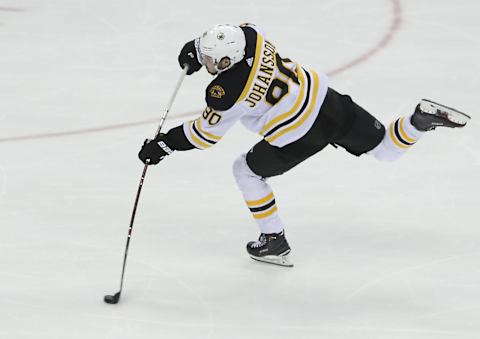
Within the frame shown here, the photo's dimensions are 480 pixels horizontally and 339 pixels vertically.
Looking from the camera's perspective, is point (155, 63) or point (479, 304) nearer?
point (479, 304)

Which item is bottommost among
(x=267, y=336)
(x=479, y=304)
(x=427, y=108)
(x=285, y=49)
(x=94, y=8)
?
(x=94, y=8)

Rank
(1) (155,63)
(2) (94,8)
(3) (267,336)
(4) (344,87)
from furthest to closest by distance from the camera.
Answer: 1. (2) (94,8)
2. (1) (155,63)
3. (4) (344,87)
4. (3) (267,336)

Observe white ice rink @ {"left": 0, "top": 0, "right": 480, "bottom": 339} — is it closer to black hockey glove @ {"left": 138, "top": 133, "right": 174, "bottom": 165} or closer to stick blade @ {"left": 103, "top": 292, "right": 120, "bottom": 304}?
stick blade @ {"left": 103, "top": 292, "right": 120, "bottom": 304}

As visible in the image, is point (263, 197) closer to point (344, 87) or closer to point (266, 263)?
point (266, 263)

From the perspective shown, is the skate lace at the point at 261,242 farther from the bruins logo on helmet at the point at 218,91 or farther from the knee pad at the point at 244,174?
the bruins logo on helmet at the point at 218,91

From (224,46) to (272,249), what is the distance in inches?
40.1

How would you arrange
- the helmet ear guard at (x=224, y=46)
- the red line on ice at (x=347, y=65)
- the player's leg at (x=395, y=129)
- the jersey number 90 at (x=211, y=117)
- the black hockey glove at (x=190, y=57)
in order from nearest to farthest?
the helmet ear guard at (x=224, y=46) → the jersey number 90 at (x=211, y=117) → the black hockey glove at (x=190, y=57) → the player's leg at (x=395, y=129) → the red line on ice at (x=347, y=65)

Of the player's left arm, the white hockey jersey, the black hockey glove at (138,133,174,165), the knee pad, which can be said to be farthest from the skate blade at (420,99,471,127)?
the black hockey glove at (138,133,174,165)

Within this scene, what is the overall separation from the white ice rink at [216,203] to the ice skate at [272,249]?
0.05 meters

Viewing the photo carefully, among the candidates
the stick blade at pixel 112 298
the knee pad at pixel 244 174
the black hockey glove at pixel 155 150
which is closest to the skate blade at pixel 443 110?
the knee pad at pixel 244 174

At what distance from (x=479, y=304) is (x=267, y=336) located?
915 millimetres

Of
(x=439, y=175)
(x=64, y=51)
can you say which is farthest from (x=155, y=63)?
(x=439, y=175)

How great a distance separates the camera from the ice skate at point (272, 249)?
4340 millimetres

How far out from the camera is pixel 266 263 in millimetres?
4414
